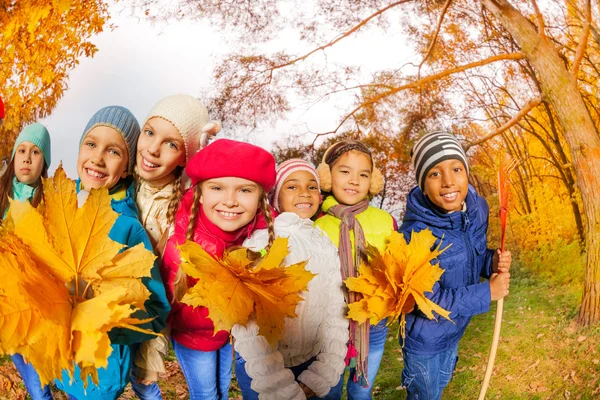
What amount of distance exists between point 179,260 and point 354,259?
0.51 metres

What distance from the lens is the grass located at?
2.02 m

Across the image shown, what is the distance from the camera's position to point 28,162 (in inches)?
64.2

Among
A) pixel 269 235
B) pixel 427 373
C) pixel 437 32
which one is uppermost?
pixel 437 32

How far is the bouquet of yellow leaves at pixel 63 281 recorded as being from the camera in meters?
0.74

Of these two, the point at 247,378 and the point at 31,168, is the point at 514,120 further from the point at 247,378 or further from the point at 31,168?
the point at 31,168

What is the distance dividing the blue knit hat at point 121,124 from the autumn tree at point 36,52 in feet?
3.53

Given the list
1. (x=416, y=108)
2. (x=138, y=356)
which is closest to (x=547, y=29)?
(x=416, y=108)

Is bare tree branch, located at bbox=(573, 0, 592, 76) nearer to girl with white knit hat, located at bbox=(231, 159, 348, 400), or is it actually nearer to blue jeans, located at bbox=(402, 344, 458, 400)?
blue jeans, located at bbox=(402, 344, 458, 400)

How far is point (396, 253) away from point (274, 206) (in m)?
0.41

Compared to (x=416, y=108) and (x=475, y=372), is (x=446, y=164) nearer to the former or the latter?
(x=416, y=108)

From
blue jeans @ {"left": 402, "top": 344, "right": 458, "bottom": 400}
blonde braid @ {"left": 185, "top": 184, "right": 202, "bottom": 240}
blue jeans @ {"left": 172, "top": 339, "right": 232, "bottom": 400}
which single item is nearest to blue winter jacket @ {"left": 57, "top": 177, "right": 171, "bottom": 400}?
blonde braid @ {"left": 185, "top": 184, "right": 202, "bottom": 240}

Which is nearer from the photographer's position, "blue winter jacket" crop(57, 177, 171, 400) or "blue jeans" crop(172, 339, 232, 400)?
"blue winter jacket" crop(57, 177, 171, 400)

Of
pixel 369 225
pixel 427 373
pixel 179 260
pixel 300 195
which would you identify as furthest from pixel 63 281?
pixel 427 373

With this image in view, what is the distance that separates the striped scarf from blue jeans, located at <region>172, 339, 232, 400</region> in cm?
38
